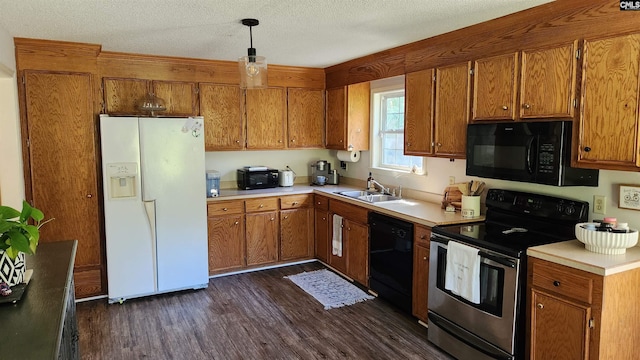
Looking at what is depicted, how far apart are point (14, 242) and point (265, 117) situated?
3.41 m

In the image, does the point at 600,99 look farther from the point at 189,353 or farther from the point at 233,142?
the point at 233,142

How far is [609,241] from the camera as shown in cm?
229

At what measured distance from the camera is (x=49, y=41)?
359 cm

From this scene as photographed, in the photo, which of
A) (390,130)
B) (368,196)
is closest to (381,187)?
(368,196)

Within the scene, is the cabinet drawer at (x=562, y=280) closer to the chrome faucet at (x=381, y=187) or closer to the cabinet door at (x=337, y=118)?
the chrome faucet at (x=381, y=187)

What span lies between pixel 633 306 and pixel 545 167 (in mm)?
869

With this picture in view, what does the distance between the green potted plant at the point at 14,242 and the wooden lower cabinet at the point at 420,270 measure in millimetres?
2452

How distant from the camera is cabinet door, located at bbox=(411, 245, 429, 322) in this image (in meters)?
3.30

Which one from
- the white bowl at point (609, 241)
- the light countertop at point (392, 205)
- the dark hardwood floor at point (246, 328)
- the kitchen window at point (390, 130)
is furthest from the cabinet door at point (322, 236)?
the white bowl at point (609, 241)

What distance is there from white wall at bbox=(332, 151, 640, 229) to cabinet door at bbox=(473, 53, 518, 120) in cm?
57

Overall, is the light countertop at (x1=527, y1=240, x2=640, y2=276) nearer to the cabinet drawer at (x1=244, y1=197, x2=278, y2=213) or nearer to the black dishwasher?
the black dishwasher

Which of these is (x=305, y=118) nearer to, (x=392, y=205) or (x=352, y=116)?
(x=352, y=116)

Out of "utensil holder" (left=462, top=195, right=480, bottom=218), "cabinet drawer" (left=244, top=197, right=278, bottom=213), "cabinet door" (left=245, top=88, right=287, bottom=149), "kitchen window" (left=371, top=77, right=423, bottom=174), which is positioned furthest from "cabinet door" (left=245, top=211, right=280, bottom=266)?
"utensil holder" (left=462, top=195, right=480, bottom=218)

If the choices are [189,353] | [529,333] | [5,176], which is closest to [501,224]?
[529,333]
